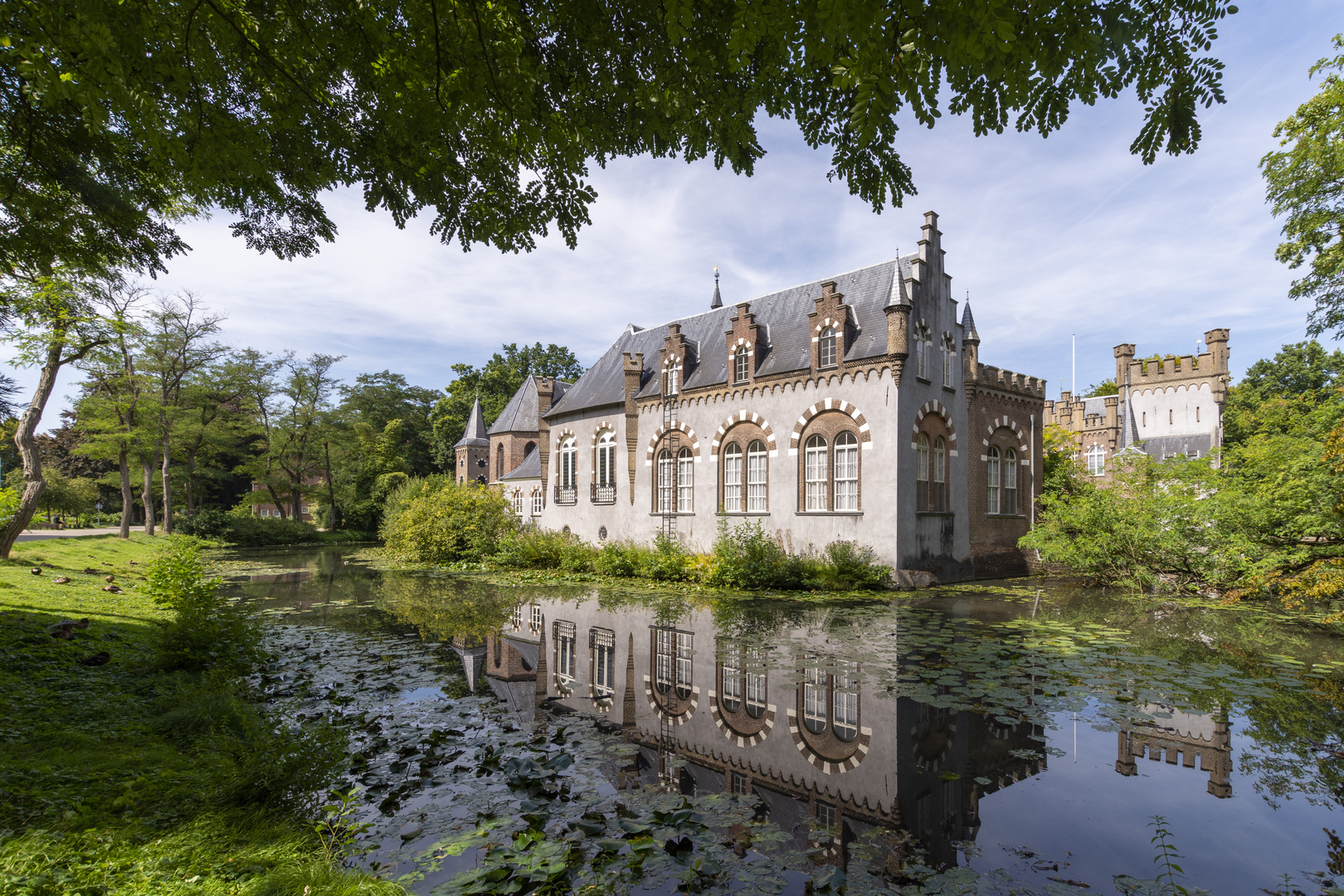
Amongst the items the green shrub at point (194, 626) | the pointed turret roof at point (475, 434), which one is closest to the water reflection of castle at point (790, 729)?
the green shrub at point (194, 626)

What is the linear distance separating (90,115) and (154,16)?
2.73 ft

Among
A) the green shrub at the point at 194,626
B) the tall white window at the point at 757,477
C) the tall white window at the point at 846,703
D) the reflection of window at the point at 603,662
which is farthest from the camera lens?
the tall white window at the point at 757,477

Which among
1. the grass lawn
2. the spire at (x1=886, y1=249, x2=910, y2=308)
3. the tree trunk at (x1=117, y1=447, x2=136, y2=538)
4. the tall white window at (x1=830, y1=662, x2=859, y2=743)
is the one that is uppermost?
the spire at (x1=886, y1=249, x2=910, y2=308)

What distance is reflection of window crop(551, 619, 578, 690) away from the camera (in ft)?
27.8

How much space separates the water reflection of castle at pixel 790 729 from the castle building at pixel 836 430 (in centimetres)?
888

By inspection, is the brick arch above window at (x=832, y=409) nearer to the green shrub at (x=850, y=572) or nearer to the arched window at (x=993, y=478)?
the green shrub at (x=850, y=572)

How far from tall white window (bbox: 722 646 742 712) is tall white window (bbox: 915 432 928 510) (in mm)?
10724

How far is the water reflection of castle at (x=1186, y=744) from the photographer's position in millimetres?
5527

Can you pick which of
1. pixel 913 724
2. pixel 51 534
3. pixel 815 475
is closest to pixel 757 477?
pixel 815 475

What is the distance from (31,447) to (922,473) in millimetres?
22380

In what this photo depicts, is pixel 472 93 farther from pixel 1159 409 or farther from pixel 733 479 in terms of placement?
pixel 1159 409

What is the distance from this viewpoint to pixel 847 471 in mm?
18828

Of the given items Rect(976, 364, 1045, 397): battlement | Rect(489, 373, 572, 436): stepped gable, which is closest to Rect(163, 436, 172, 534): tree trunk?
Rect(489, 373, 572, 436): stepped gable

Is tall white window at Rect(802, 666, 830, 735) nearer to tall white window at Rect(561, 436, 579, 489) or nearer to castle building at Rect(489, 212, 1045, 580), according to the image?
castle building at Rect(489, 212, 1045, 580)
